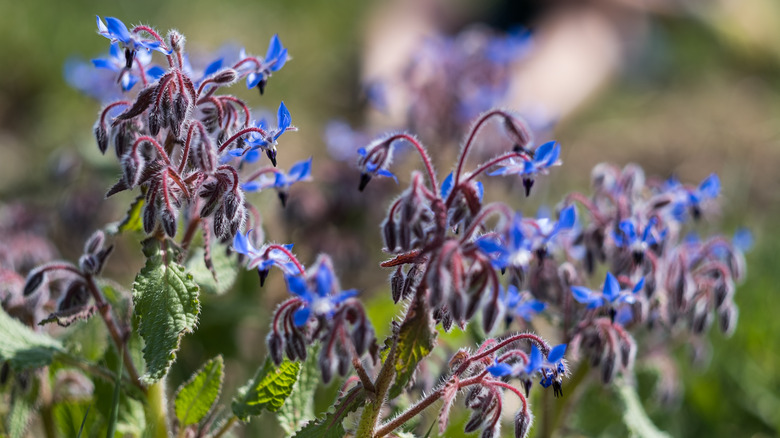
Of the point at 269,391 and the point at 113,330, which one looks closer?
the point at 269,391

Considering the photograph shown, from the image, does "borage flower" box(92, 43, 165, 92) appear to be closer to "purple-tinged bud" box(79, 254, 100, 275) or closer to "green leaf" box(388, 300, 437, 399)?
"purple-tinged bud" box(79, 254, 100, 275)

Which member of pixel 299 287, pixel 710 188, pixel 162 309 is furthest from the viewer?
pixel 710 188

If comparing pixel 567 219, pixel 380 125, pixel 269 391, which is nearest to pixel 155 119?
pixel 269 391

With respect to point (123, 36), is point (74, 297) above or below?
below

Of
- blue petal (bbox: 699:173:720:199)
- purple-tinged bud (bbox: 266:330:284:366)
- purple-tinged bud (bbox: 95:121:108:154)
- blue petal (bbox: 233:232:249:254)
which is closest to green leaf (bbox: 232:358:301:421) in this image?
purple-tinged bud (bbox: 266:330:284:366)

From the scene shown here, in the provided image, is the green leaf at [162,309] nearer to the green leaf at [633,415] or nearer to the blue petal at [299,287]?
the blue petal at [299,287]

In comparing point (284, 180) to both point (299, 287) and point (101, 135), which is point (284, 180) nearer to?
point (101, 135)

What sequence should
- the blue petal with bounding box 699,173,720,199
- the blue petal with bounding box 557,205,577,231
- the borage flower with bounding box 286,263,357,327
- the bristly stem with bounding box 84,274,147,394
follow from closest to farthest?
1. the borage flower with bounding box 286,263,357,327
2. the blue petal with bounding box 557,205,577,231
3. the bristly stem with bounding box 84,274,147,394
4. the blue petal with bounding box 699,173,720,199

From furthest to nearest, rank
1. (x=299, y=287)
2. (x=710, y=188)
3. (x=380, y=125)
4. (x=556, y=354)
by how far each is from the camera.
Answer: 1. (x=380, y=125)
2. (x=710, y=188)
3. (x=556, y=354)
4. (x=299, y=287)

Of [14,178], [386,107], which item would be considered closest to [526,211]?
[386,107]
